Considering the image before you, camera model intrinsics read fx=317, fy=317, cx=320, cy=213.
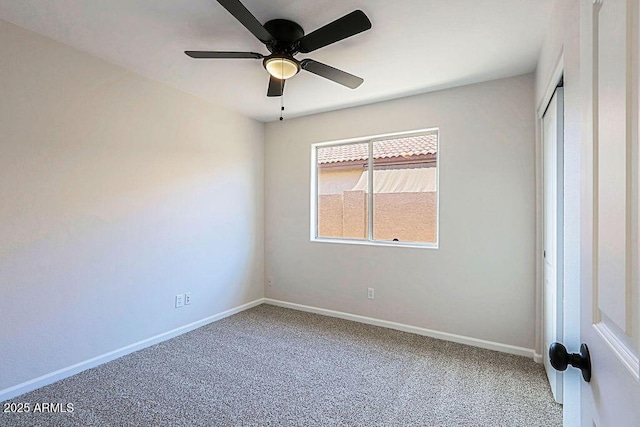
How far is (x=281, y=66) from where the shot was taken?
2.09 metres

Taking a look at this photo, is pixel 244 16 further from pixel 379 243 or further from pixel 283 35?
pixel 379 243

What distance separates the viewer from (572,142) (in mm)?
1283

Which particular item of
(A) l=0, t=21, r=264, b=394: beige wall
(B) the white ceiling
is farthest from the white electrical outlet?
(B) the white ceiling

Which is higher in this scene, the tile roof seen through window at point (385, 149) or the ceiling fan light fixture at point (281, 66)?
the ceiling fan light fixture at point (281, 66)

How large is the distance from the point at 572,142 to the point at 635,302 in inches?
41.5

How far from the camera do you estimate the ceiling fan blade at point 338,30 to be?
1.60 metres

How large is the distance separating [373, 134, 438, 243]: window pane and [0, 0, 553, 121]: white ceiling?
24.4 inches

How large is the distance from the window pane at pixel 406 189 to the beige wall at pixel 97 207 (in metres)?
1.79

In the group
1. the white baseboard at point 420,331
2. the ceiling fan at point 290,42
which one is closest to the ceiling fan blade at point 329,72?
the ceiling fan at point 290,42

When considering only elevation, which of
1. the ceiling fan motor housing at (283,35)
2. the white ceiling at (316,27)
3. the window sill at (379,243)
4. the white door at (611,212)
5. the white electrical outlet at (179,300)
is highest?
the white ceiling at (316,27)

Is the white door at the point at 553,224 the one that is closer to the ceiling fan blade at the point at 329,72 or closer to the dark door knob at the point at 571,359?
the ceiling fan blade at the point at 329,72

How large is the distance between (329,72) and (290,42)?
0.32 m

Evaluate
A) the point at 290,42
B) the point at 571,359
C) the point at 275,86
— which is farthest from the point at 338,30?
the point at 571,359

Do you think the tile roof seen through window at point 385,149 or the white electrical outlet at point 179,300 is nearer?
the white electrical outlet at point 179,300
